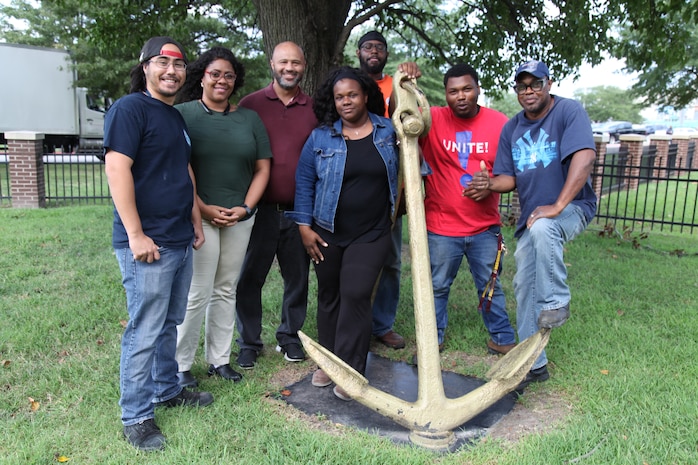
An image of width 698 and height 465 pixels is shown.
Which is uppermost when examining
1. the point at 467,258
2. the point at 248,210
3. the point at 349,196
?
the point at 349,196

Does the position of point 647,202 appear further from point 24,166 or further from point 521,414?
point 24,166

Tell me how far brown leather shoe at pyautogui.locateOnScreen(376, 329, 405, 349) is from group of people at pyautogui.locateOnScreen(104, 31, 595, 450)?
48 centimetres

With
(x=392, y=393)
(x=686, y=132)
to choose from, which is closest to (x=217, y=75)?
(x=392, y=393)

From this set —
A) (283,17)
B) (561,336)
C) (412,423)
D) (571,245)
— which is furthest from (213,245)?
(571,245)

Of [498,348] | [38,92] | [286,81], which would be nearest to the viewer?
[286,81]

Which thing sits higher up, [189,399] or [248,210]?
[248,210]

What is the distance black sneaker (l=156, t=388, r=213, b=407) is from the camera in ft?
10.5

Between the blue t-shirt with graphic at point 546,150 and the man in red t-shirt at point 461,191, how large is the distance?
8.1 inches

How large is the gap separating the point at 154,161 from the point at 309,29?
3.56 metres

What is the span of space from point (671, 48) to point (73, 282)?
716cm

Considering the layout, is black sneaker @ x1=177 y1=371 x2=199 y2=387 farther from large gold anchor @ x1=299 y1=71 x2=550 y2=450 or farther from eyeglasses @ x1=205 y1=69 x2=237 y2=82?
eyeglasses @ x1=205 y1=69 x2=237 y2=82

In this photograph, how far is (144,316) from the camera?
9.21 feet

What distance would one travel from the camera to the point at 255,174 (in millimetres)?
3525

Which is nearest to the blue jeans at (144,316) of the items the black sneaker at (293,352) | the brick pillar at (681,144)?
the black sneaker at (293,352)
